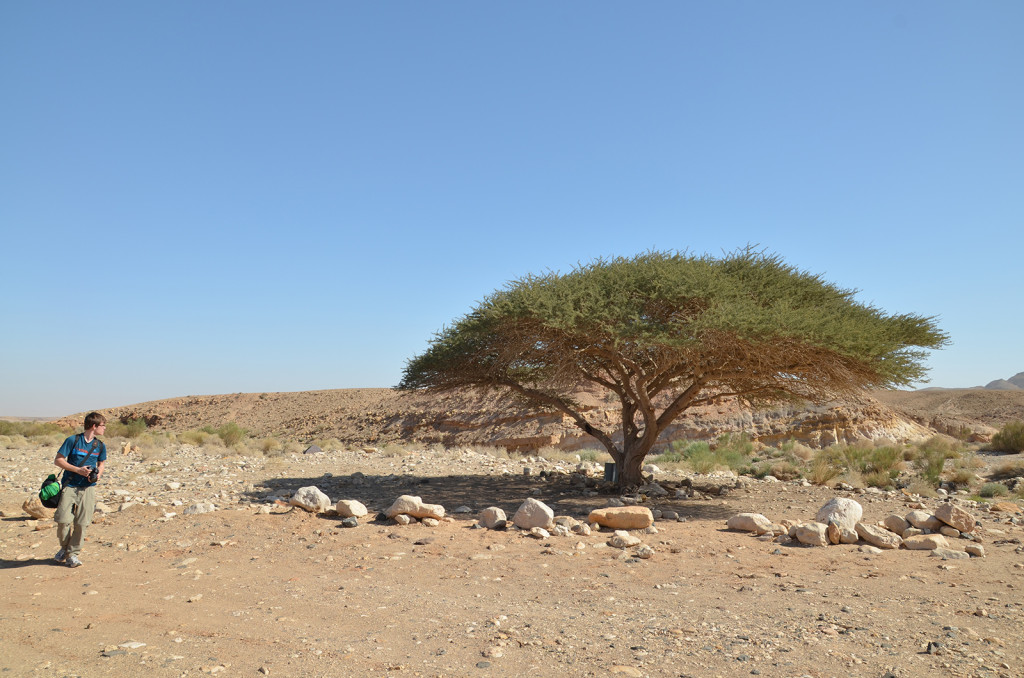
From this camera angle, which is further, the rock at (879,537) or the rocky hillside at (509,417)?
the rocky hillside at (509,417)

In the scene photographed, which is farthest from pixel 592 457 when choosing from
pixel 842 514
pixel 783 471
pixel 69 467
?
pixel 69 467

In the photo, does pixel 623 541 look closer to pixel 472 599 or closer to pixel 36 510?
pixel 472 599

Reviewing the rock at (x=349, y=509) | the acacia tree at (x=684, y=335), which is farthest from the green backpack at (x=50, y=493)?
the acacia tree at (x=684, y=335)

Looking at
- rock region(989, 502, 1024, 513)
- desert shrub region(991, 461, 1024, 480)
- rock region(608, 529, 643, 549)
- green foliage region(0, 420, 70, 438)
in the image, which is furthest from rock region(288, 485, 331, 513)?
green foliage region(0, 420, 70, 438)

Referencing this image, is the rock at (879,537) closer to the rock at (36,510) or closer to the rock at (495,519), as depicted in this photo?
the rock at (495,519)

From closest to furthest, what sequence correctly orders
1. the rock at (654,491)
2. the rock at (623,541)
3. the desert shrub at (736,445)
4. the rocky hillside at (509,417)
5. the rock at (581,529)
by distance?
the rock at (623,541) < the rock at (581,529) < the rock at (654,491) < the desert shrub at (736,445) < the rocky hillside at (509,417)

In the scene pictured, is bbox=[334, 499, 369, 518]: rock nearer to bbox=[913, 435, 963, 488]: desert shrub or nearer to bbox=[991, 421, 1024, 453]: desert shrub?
bbox=[913, 435, 963, 488]: desert shrub

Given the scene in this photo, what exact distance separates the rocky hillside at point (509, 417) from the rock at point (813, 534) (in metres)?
6.69

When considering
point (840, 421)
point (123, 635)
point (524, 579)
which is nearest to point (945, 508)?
point (524, 579)

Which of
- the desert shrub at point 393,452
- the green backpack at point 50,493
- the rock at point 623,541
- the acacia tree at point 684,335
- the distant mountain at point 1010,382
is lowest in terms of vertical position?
the rock at point 623,541

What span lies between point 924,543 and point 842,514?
1.03 m

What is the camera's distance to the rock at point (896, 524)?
374 inches

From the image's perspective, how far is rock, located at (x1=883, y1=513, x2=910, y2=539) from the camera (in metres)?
9.51

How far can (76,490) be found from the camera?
7.34 m
